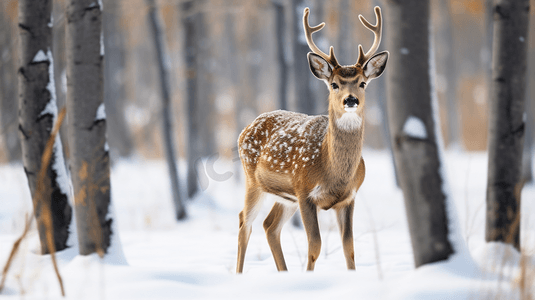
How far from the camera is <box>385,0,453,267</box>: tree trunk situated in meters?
2.76

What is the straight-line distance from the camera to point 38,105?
423 centimetres

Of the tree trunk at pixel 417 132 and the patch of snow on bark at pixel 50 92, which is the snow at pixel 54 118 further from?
the tree trunk at pixel 417 132

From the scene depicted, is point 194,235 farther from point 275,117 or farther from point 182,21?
point 182,21

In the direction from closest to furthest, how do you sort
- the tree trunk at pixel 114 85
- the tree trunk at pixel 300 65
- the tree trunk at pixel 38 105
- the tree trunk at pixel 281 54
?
the tree trunk at pixel 38 105 → the tree trunk at pixel 300 65 → the tree trunk at pixel 281 54 → the tree trunk at pixel 114 85

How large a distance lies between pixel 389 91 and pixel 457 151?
19.1 meters

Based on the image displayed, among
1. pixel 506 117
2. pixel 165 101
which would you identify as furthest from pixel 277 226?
pixel 165 101

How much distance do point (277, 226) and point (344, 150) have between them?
1098mm

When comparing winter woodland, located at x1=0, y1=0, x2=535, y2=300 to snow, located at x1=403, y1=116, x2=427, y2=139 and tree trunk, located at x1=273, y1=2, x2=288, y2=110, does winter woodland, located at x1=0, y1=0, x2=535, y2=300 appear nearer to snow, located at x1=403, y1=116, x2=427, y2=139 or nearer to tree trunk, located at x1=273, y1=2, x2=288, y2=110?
snow, located at x1=403, y1=116, x2=427, y2=139

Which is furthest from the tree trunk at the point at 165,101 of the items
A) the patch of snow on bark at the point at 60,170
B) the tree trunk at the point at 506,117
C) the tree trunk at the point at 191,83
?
the tree trunk at the point at 506,117

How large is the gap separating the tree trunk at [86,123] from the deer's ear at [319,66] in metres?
1.62

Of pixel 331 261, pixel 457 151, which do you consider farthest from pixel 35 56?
pixel 457 151

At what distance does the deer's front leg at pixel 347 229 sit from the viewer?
12.5ft

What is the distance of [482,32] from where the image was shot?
31.5 metres

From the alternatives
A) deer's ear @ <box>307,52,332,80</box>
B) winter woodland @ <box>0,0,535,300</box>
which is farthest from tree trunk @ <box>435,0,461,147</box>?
deer's ear @ <box>307,52,332,80</box>
